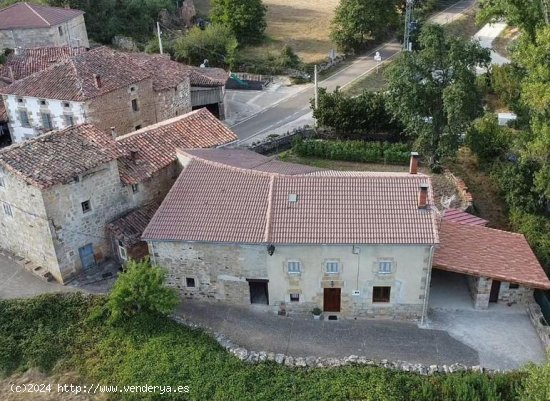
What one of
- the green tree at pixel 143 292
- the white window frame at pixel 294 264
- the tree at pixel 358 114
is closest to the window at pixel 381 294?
the white window frame at pixel 294 264

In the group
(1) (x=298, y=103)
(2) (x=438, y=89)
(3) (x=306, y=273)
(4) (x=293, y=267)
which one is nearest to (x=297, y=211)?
(4) (x=293, y=267)

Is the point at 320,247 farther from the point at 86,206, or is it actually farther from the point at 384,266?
the point at 86,206

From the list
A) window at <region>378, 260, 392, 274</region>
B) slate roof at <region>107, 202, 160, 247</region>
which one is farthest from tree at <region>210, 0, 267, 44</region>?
window at <region>378, 260, 392, 274</region>

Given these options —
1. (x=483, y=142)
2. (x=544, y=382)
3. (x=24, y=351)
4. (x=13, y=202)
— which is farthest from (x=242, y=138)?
(x=544, y=382)

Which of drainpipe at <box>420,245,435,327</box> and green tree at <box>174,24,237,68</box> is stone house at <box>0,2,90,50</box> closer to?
green tree at <box>174,24,237,68</box>

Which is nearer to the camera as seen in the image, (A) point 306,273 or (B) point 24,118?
(A) point 306,273
